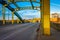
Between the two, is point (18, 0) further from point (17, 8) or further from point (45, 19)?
point (45, 19)

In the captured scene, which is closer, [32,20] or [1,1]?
[1,1]

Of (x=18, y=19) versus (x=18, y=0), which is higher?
(x=18, y=0)

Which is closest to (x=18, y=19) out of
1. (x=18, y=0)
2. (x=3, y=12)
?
(x=3, y=12)

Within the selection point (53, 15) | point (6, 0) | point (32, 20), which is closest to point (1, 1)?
point (6, 0)

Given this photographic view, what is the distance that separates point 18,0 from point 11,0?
2434 millimetres

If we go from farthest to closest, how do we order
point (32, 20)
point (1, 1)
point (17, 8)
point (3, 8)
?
point (32, 20)
point (17, 8)
point (3, 8)
point (1, 1)

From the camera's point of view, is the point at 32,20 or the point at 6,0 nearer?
the point at 6,0

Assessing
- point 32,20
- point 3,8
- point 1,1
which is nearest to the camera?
point 1,1

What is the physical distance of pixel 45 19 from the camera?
18.3 m

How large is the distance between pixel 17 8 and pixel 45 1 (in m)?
54.8

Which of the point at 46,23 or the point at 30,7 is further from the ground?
the point at 30,7

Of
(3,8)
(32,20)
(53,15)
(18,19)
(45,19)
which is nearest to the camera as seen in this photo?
(45,19)

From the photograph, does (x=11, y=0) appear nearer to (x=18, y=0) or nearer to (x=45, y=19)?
(x=18, y=0)

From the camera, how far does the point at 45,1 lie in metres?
18.4
